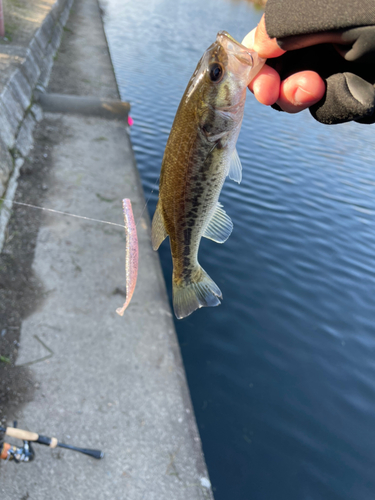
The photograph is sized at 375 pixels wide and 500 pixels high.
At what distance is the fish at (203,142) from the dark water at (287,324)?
3442 millimetres

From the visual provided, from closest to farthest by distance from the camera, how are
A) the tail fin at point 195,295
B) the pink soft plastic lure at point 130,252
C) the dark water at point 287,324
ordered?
the pink soft plastic lure at point 130,252 → the tail fin at point 195,295 → the dark water at point 287,324

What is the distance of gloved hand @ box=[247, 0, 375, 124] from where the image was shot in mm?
1491

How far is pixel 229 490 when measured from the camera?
13.4 feet

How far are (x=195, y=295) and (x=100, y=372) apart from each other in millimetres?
2576

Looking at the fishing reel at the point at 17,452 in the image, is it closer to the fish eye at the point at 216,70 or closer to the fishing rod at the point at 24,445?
the fishing rod at the point at 24,445

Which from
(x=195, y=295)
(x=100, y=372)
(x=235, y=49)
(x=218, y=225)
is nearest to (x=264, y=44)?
(x=235, y=49)

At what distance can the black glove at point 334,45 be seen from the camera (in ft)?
4.89

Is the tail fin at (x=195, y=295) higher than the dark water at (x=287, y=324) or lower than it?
higher

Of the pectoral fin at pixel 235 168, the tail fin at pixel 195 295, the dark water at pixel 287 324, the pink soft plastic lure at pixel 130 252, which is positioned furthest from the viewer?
the dark water at pixel 287 324

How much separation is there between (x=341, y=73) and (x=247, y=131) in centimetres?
1159

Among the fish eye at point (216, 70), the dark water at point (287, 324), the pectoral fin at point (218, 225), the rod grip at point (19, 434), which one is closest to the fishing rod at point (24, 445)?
the rod grip at point (19, 434)

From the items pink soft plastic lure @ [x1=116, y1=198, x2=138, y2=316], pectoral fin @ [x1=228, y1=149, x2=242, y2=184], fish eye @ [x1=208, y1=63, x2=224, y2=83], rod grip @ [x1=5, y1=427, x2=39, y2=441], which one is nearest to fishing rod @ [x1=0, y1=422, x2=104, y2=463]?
rod grip @ [x1=5, y1=427, x2=39, y2=441]

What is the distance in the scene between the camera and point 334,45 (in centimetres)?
172

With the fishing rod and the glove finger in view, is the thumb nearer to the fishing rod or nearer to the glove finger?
the glove finger
